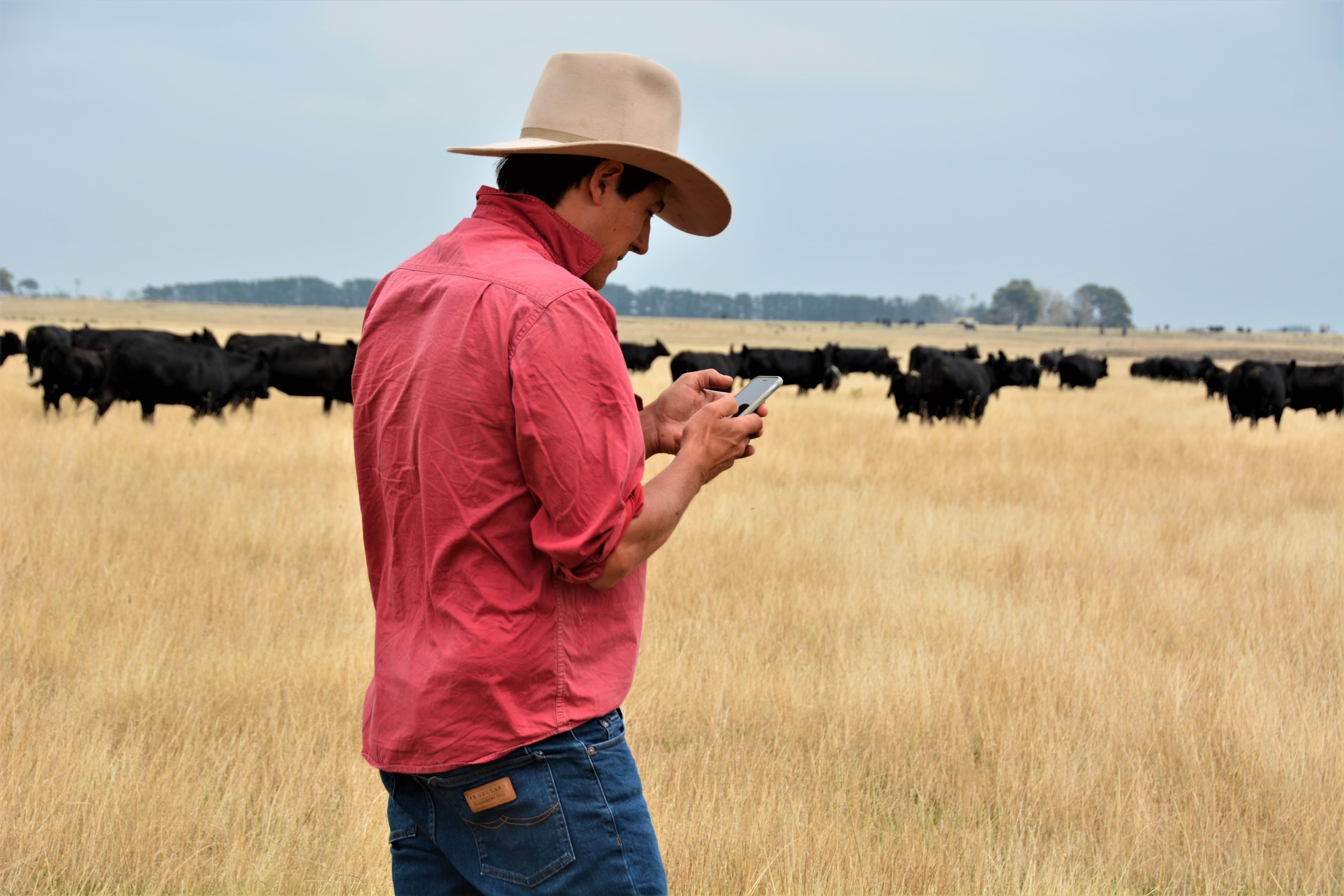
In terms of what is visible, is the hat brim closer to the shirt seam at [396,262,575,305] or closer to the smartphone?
the shirt seam at [396,262,575,305]

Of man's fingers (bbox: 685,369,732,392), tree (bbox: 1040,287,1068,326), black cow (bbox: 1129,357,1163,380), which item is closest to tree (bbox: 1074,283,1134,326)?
tree (bbox: 1040,287,1068,326)

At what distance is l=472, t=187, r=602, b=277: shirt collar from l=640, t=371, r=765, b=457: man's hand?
1.61 ft

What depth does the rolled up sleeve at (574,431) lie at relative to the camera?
163 cm

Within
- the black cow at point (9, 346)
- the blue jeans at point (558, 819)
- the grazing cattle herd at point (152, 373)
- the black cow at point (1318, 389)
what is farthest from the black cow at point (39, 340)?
the black cow at point (1318, 389)

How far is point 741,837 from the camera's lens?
3.52 metres

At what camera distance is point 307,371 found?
20.9 meters

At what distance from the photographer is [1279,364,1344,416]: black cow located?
23.0 meters

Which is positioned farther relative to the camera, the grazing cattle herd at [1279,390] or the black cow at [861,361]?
the black cow at [861,361]

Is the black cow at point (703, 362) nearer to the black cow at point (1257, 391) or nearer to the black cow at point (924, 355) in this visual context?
the black cow at point (924, 355)

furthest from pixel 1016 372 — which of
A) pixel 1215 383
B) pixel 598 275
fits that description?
pixel 598 275

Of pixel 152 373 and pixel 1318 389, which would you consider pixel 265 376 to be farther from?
pixel 1318 389

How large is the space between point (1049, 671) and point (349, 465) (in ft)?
30.6

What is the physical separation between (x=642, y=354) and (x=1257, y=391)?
2570cm

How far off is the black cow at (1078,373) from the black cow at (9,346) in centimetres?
3487
